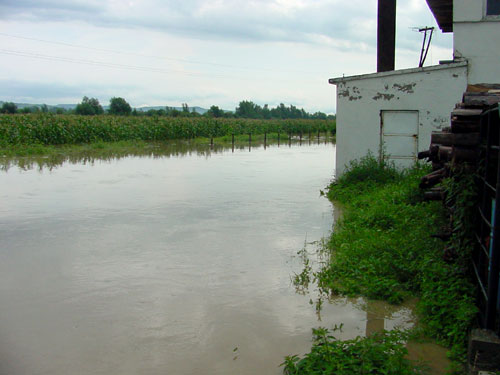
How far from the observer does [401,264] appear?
7070mm

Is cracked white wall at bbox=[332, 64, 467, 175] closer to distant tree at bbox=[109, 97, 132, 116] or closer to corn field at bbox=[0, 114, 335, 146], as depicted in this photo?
corn field at bbox=[0, 114, 335, 146]

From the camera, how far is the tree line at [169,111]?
6431 centimetres

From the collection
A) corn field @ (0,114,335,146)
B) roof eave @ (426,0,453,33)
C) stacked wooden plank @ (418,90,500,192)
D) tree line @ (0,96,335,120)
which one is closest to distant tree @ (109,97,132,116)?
tree line @ (0,96,335,120)

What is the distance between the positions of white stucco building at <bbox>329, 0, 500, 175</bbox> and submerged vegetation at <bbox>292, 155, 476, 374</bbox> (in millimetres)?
2196

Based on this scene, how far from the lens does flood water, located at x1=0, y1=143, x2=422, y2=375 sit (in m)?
5.13

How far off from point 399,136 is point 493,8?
12.6 ft

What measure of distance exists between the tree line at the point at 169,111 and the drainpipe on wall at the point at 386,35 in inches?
1281

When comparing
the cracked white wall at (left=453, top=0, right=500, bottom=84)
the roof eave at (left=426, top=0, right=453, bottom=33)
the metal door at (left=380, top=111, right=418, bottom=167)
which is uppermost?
the roof eave at (left=426, top=0, right=453, bottom=33)

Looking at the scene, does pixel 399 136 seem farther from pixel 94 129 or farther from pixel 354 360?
pixel 94 129

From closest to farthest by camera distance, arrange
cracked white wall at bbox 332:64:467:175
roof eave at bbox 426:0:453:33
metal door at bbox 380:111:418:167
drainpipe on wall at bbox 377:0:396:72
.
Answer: cracked white wall at bbox 332:64:467:175 → metal door at bbox 380:111:418:167 → roof eave at bbox 426:0:453:33 → drainpipe on wall at bbox 377:0:396:72

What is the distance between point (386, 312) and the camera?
19.9 ft

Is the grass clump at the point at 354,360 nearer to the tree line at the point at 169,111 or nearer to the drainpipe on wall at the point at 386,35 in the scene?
the drainpipe on wall at the point at 386,35

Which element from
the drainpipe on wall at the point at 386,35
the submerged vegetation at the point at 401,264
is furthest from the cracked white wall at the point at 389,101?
the drainpipe on wall at the point at 386,35

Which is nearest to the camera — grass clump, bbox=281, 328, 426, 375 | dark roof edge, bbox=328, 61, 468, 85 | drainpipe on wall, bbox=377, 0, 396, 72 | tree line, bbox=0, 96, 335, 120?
grass clump, bbox=281, 328, 426, 375
